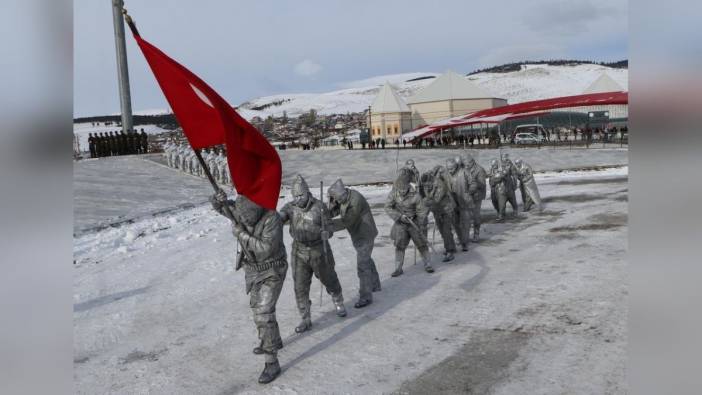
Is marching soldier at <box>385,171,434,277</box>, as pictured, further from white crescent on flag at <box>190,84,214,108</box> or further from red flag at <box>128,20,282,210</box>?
white crescent on flag at <box>190,84,214,108</box>

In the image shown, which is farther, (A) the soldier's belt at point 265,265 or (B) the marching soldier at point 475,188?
(B) the marching soldier at point 475,188

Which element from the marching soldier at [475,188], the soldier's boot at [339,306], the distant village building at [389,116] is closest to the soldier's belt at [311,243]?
the soldier's boot at [339,306]

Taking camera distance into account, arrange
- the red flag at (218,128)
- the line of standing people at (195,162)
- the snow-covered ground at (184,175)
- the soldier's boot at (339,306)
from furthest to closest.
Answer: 1. the line of standing people at (195,162)
2. the snow-covered ground at (184,175)
3. the soldier's boot at (339,306)
4. the red flag at (218,128)

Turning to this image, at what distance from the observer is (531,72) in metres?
130

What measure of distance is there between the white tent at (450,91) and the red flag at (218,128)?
55073 mm

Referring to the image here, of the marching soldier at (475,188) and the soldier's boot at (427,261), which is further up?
the marching soldier at (475,188)

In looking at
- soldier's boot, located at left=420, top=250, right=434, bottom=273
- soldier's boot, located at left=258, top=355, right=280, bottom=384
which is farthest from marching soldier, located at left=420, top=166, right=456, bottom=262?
soldier's boot, located at left=258, top=355, right=280, bottom=384

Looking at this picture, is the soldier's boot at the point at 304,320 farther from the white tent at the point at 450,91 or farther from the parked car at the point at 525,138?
the white tent at the point at 450,91

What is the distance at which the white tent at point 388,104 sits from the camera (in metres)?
58.3

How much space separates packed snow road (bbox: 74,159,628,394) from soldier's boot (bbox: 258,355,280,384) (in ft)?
0.28

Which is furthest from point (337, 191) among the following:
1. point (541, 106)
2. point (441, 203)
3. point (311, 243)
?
point (541, 106)
